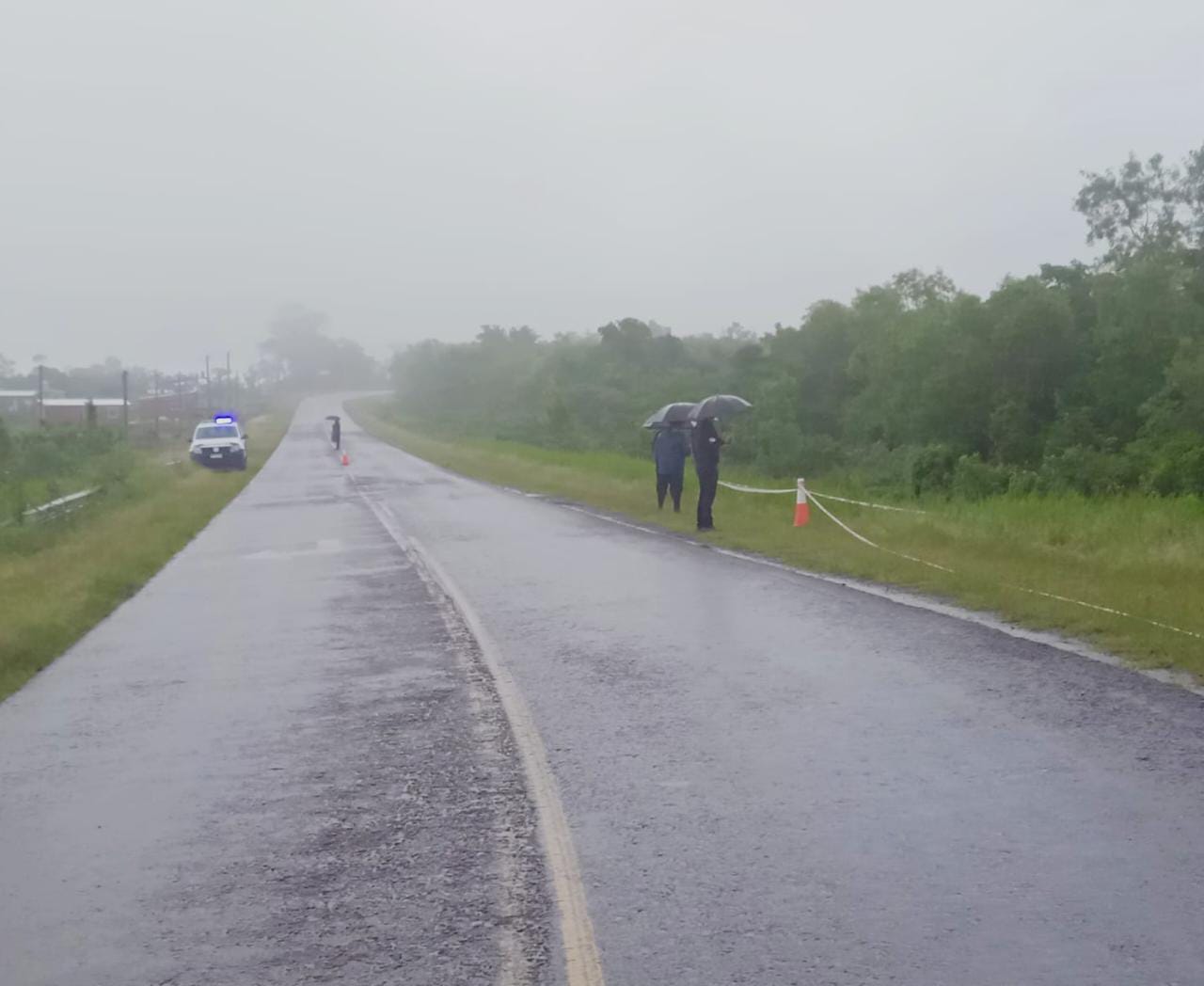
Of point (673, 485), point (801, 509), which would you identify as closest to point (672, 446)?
point (673, 485)

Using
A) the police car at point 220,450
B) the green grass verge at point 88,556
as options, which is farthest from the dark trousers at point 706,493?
the police car at point 220,450

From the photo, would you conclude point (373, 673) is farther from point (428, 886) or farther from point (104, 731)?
point (428, 886)

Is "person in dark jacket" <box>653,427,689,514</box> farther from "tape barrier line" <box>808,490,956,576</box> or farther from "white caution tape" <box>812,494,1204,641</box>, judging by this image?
"white caution tape" <box>812,494,1204,641</box>

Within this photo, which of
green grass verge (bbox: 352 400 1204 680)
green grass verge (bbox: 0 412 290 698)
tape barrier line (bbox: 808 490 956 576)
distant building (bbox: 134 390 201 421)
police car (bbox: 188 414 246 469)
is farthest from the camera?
distant building (bbox: 134 390 201 421)

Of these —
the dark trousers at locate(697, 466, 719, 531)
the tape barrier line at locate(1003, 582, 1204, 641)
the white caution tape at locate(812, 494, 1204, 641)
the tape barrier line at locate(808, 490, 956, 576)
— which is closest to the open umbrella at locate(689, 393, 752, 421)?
the dark trousers at locate(697, 466, 719, 531)

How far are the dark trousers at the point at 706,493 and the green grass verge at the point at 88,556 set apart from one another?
785cm

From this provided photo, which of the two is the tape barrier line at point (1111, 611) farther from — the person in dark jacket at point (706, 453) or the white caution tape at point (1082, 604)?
the person in dark jacket at point (706, 453)

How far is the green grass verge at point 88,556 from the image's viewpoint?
12.7 metres

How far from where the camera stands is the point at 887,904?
519 centimetres

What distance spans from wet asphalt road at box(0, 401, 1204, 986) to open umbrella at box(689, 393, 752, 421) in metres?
8.44

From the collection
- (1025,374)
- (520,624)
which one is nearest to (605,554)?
(520,624)

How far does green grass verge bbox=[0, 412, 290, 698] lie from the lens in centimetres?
1273

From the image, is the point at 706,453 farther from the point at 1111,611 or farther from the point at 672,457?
the point at 1111,611

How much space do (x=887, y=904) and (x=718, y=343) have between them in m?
83.8
